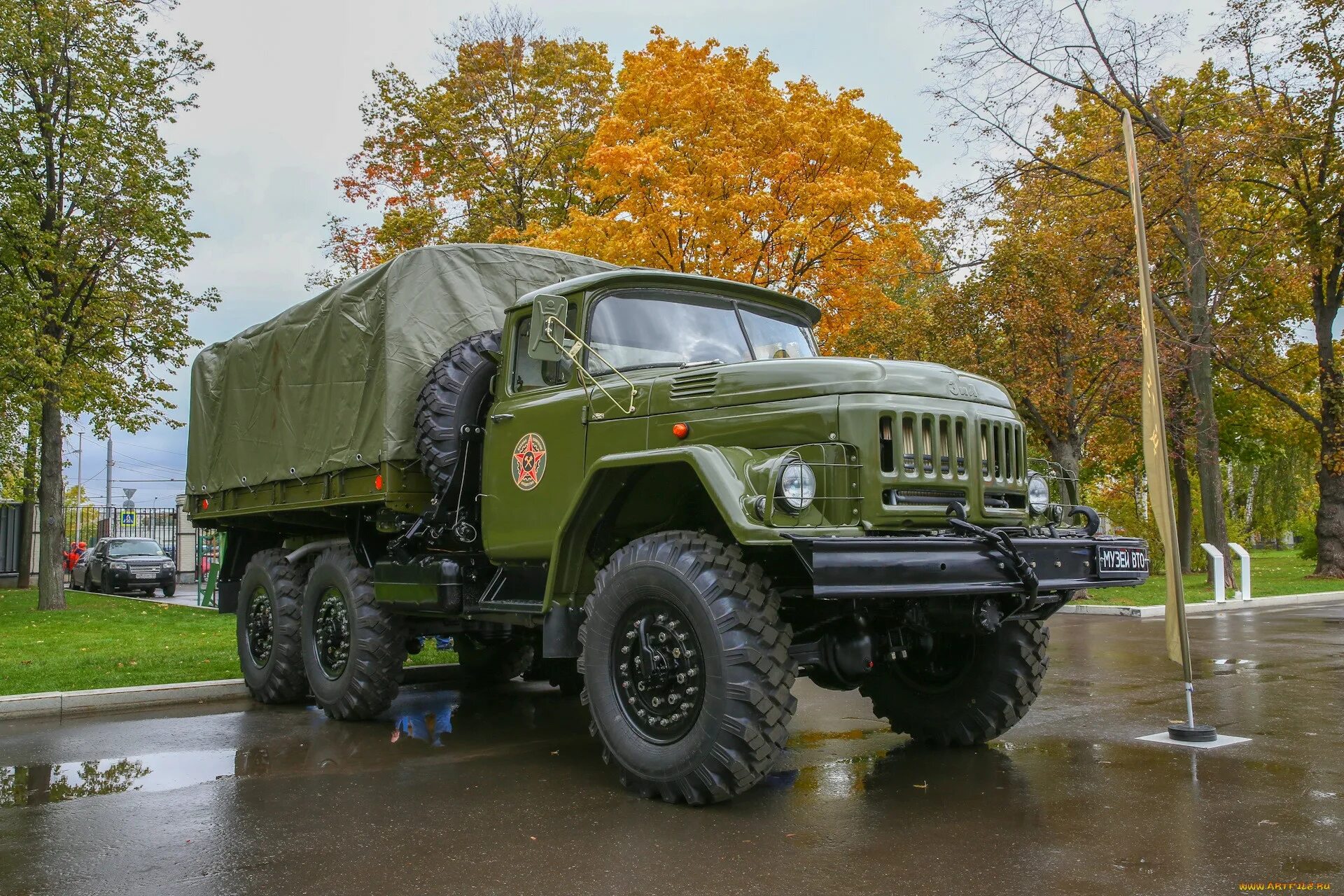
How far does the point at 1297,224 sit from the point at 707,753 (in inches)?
1020

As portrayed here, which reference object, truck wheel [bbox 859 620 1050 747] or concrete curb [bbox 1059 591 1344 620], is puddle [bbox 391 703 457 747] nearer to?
truck wheel [bbox 859 620 1050 747]

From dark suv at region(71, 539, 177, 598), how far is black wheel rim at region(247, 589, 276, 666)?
1966 centimetres

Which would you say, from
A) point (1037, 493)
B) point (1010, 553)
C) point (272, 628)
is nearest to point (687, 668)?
point (1010, 553)

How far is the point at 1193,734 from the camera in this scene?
6738mm

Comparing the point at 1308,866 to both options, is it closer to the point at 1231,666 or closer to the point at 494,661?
the point at 1231,666

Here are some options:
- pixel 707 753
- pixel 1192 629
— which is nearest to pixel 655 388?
pixel 707 753

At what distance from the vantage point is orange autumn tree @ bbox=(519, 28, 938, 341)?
16797mm

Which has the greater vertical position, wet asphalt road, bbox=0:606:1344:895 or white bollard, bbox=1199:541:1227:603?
white bollard, bbox=1199:541:1227:603

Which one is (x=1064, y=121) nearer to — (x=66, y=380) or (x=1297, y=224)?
(x=1297, y=224)

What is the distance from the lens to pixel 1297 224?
25.8m

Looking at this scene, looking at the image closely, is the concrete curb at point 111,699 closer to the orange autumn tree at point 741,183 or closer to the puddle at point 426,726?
the puddle at point 426,726

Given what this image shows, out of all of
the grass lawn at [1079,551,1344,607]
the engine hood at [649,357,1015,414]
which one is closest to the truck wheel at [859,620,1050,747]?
the engine hood at [649,357,1015,414]

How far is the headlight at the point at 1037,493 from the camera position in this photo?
21.3 ft

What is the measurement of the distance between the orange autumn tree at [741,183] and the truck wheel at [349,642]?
9.12 m
